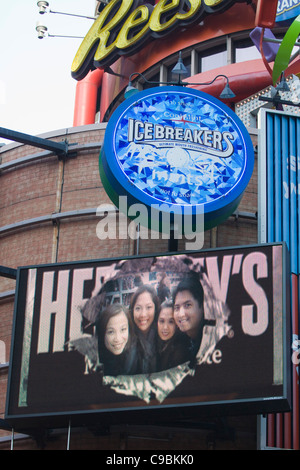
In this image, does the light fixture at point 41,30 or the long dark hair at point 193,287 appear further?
the light fixture at point 41,30

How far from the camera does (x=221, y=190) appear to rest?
24.7 meters

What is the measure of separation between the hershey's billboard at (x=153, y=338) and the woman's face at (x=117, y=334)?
22 millimetres

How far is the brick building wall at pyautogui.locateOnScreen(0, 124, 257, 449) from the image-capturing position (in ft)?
86.8

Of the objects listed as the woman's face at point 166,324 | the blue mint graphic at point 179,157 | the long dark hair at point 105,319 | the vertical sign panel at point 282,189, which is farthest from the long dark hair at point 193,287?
the vertical sign panel at point 282,189

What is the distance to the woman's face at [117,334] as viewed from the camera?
22.6 meters

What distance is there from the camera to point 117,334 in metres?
22.7

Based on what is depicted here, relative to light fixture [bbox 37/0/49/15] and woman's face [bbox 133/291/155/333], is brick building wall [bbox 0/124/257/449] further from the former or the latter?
light fixture [bbox 37/0/49/15]

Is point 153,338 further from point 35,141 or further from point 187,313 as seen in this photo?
point 35,141

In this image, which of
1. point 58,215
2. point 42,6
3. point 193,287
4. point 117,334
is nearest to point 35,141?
point 58,215

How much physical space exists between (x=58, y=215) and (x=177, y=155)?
12.5ft

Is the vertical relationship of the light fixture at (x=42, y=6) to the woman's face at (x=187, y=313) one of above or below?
above

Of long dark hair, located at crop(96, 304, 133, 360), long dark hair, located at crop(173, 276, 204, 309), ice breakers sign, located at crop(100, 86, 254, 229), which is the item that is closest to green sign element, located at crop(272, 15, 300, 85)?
ice breakers sign, located at crop(100, 86, 254, 229)

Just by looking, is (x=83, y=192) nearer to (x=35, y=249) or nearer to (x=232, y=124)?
(x=35, y=249)

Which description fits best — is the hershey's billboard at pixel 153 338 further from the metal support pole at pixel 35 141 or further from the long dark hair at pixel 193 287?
the metal support pole at pixel 35 141
